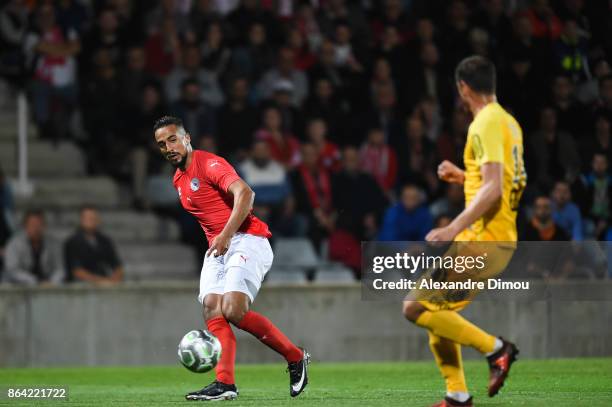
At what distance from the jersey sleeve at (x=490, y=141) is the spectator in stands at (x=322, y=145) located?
8992 millimetres

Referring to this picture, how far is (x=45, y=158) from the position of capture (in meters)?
17.4

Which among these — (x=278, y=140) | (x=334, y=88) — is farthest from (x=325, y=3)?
(x=278, y=140)

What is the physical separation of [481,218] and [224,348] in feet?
7.16

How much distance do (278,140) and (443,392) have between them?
751 cm

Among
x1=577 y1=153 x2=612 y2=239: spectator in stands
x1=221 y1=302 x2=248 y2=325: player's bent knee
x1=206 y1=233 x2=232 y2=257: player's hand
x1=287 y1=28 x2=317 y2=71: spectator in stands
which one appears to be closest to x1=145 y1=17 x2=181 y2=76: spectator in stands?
x1=287 y1=28 x2=317 y2=71: spectator in stands

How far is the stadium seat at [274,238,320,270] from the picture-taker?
16.0m

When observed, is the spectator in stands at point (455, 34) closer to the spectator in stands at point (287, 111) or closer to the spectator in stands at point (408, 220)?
the spectator in stands at point (287, 111)

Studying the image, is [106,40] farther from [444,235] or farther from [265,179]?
[444,235]

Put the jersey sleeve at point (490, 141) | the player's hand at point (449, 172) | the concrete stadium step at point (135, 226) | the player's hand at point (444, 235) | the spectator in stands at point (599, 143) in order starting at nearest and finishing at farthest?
the player's hand at point (444, 235) < the jersey sleeve at point (490, 141) < the player's hand at point (449, 172) < the spectator in stands at point (599, 143) < the concrete stadium step at point (135, 226)

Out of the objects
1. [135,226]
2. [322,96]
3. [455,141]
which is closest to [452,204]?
[455,141]

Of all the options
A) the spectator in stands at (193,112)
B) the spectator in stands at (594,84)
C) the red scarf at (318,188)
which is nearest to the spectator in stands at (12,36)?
the spectator in stands at (193,112)

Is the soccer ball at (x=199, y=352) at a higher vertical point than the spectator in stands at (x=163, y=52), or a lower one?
lower

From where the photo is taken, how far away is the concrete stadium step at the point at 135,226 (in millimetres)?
17031

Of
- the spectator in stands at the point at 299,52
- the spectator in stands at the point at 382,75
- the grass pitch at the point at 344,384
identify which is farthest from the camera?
the spectator in stands at the point at 299,52
